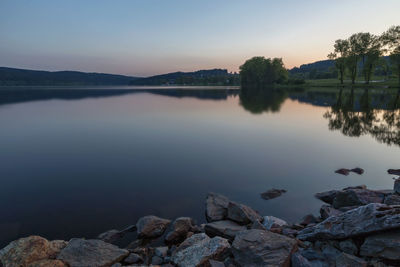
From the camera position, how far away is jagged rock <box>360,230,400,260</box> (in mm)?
5965

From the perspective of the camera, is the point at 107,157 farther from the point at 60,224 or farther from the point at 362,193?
the point at 362,193

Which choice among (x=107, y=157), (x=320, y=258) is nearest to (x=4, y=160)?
(x=107, y=157)

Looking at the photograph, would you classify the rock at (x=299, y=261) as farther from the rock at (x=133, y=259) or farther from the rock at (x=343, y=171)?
the rock at (x=343, y=171)

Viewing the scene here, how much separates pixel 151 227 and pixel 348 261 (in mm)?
7385

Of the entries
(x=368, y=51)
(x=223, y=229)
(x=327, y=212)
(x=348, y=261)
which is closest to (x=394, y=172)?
(x=327, y=212)

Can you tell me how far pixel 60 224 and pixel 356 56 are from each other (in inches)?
6105

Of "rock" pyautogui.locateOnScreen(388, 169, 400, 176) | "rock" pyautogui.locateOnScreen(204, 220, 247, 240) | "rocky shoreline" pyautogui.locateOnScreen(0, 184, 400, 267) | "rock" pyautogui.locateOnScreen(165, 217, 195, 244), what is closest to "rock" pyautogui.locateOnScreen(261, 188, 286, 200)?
"rocky shoreline" pyautogui.locateOnScreen(0, 184, 400, 267)

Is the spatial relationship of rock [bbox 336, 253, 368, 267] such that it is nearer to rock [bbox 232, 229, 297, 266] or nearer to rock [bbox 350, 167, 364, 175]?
rock [bbox 232, 229, 297, 266]

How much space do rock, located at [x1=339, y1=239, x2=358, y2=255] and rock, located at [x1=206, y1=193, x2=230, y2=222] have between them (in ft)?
17.1

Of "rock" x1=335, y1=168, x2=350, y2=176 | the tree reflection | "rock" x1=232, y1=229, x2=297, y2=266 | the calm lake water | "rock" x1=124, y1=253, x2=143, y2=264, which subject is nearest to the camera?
"rock" x1=232, y1=229, x2=297, y2=266

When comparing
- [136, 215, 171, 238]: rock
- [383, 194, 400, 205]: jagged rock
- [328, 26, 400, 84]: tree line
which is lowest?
[136, 215, 171, 238]: rock

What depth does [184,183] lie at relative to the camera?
1505 cm

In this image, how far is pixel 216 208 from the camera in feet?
37.4

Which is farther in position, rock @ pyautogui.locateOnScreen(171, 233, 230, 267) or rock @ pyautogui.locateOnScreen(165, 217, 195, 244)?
rock @ pyautogui.locateOnScreen(165, 217, 195, 244)
